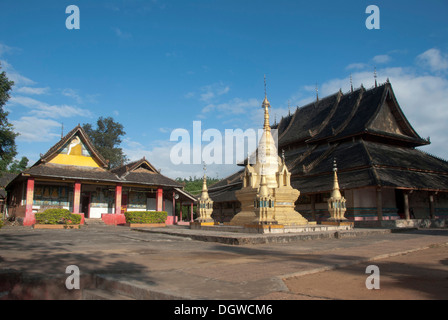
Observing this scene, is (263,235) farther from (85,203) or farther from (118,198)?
(85,203)

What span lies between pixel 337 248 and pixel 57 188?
24.2 m

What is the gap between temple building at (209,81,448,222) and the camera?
22.7 meters

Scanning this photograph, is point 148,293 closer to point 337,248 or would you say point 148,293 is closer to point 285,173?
point 337,248

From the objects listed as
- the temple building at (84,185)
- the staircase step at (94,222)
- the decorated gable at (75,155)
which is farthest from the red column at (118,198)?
the decorated gable at (75,155)

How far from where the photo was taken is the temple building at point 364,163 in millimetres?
22719

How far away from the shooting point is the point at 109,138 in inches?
2181

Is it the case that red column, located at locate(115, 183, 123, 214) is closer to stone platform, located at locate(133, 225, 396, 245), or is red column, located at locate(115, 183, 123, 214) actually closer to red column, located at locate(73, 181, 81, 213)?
red column, located at locate(73, 181, 81, 213)

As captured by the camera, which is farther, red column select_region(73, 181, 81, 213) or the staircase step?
the staircase step

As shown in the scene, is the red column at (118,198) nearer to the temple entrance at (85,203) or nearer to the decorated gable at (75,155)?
the decorated gable at (75,155)

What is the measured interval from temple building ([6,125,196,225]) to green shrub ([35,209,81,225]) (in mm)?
3970

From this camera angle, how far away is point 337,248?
356 inches

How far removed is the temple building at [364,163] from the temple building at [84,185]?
7.42 metres

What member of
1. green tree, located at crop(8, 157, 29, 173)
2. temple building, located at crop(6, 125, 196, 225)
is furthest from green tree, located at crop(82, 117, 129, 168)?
temple building, located at crop(6, 125, 196, 225)
